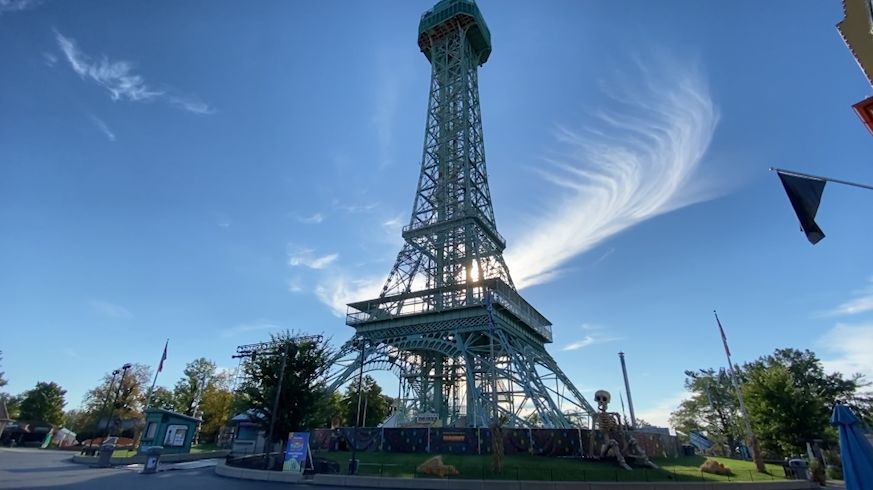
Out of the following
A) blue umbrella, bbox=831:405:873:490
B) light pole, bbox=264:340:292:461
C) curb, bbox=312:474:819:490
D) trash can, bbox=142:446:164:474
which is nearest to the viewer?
blue umbrella, bbox=831:405:873:490

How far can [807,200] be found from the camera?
1138 cm

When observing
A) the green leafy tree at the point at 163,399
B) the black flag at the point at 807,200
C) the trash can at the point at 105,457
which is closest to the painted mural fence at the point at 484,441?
the trash can at the point at 105,457

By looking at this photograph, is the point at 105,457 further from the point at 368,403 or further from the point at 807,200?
the point at 368,403

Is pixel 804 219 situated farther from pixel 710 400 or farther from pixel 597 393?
pixel 710 400

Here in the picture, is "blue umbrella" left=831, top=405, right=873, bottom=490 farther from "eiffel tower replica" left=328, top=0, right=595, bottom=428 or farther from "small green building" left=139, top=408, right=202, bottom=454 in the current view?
"small green building" left=139, top=408, right=202, bottom=454

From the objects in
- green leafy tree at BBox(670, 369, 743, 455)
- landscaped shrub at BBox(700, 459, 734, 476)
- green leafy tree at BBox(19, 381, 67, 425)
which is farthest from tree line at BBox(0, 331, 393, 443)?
green leafy tree at BBox(670, 369, 743, 455)

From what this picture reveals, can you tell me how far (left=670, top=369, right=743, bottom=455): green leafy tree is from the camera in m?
51.4

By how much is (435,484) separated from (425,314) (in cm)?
2539

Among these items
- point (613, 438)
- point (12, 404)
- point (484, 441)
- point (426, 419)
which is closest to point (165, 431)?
point (426, 419)

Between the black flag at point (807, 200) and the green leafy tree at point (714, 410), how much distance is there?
47622 mm

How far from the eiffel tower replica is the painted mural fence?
2.28m

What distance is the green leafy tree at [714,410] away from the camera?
5138cm

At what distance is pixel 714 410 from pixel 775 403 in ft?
95.5

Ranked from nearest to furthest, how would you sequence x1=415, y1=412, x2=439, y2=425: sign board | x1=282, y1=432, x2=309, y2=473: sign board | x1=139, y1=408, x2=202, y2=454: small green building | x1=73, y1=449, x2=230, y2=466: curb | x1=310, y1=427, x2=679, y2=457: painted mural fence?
x1=282, y1=432, x2=309, y2=473: sign board
x1=73, y1=449, x2=230, y2=466: curb
x1=310, y1=427, x2=679, y2=457: painted mural fence
x1=139, y1=408, x2=202, y2=454: small green building
x1=415, y1=412, x2=439, y2=425: sign board
